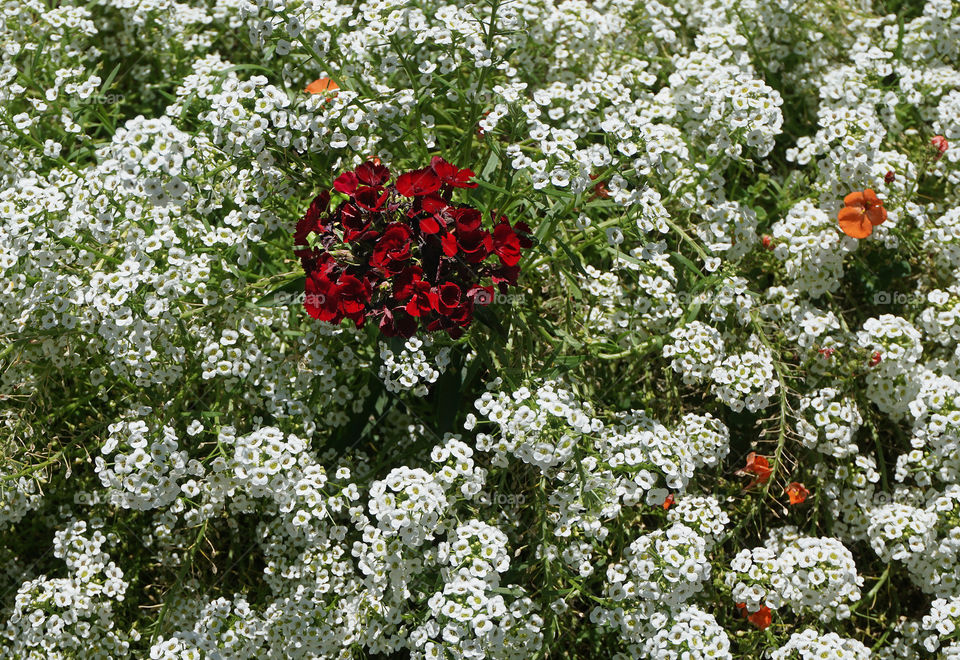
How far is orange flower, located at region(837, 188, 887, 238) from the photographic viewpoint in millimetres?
3883

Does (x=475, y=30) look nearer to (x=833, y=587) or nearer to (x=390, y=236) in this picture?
(x=390, y=236)

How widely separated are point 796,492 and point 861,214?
1.18 meters

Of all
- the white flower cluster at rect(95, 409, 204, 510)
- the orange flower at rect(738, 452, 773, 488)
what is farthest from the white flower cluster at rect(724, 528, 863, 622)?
the white flower cluster at rect(95, 409, 204, 510)

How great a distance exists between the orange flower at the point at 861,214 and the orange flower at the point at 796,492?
106 centimetres

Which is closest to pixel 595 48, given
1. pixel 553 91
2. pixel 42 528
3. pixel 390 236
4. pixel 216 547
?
pixel 553 91

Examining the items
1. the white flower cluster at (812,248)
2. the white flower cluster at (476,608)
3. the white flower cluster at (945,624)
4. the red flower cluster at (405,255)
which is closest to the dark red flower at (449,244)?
the red flower cluster at (405,255)

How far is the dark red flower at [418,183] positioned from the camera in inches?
125

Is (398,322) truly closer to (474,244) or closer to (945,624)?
(474,244)

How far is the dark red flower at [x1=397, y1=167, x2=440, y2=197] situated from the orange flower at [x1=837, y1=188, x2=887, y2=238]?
1.80 metres

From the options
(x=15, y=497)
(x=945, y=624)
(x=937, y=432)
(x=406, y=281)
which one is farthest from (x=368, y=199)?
(x=945, y=624)

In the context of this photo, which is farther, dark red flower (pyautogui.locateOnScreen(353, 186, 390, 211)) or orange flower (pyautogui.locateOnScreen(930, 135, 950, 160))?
orange flower (pyautogui.locateOnScreen(930, 135, 950, 160))

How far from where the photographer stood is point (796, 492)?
151 inches

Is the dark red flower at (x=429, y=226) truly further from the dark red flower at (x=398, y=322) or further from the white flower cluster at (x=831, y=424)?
the white flower cluster at (x=831, y=424)

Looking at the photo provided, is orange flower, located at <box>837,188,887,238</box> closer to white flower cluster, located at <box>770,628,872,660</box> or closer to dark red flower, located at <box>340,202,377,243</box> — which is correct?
white flower cluster, located at <box>770,628,872,660</box>
